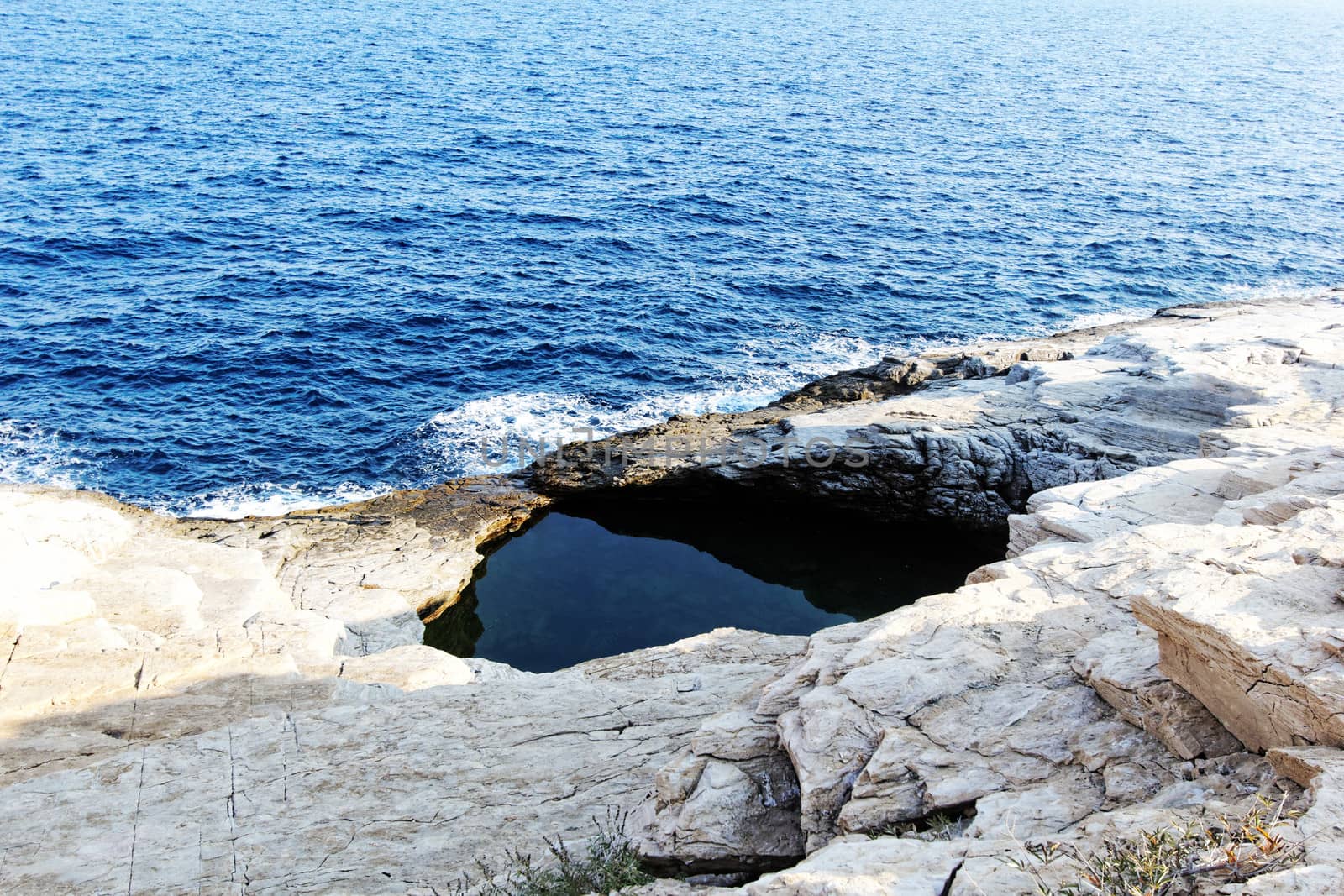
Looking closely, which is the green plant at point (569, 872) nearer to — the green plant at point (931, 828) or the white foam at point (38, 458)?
the green plant at point (931, 828)

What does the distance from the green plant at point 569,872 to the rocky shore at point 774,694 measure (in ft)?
1.47

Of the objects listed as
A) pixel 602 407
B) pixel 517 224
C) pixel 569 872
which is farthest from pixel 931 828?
pixel 517 224

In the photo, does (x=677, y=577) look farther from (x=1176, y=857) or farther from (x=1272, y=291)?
(x=1272, y=291)

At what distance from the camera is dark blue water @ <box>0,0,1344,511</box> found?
42594mm

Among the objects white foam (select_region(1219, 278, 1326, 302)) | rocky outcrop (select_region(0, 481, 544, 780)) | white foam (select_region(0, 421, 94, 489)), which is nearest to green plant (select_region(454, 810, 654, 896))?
rocky outcrop (select_region(0, 481, 544, 780))

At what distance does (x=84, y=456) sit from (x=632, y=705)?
28200 millimetres

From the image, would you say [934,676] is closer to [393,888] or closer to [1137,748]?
[1137,748]

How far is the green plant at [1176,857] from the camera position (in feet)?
32.8

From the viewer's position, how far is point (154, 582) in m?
Answer: 27.8

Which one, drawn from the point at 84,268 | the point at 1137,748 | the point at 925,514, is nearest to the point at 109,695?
the point at 1137,748

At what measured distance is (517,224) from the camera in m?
58.8

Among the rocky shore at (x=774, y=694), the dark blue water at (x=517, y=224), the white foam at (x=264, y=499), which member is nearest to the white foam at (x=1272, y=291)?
the dark blue water at (x=517, y=224)

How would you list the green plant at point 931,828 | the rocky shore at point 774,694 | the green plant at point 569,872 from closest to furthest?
the rocky shore at point 774,694, the green plant at point 931,828, the green plant at point 569,872

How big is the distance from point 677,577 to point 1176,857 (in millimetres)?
26177
